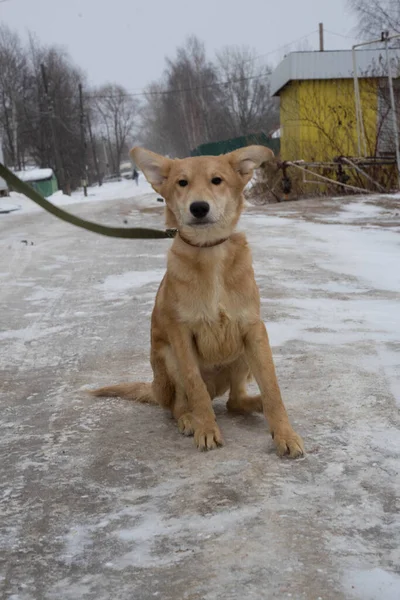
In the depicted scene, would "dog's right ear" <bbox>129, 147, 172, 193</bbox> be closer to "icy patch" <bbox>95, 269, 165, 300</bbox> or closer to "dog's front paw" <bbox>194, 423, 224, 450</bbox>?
"dog's front paw" <bbox>194, 423, 224, 450</bbox>

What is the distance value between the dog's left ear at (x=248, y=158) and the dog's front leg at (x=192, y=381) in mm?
952

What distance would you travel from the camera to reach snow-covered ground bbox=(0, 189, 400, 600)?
2.19 meters

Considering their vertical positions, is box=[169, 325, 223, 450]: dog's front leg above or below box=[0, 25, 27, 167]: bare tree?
below

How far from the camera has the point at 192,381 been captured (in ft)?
11.2

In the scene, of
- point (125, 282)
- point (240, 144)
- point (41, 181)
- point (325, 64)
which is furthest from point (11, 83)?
point (125, 282)

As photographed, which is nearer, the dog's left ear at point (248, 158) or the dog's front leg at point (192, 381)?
the dog's front leg at point (192, 381)

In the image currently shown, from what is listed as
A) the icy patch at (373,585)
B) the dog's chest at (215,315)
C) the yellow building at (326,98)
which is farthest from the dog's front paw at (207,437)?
the yellow building at (326,98)

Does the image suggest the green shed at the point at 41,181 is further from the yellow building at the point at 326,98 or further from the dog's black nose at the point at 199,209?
the dog's black nose at the point at 199,209

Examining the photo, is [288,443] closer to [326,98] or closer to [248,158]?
[248,158]

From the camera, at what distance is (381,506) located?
2.56 meters

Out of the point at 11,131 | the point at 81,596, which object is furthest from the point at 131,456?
the point at 11,131

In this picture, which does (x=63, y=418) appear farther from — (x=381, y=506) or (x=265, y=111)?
(x=265, y=111)

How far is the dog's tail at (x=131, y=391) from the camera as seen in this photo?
403 centimetres

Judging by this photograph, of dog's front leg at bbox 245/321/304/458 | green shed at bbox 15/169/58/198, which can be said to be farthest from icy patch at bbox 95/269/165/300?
green shed at bbox 15/169/58/198
